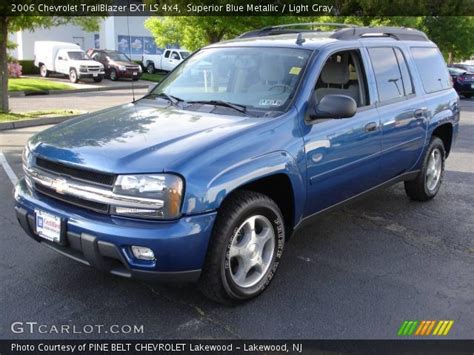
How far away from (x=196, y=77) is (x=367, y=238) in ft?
7.28

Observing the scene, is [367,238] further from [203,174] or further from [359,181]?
[203,174]

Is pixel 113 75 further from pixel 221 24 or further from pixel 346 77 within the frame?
pixel 346 77

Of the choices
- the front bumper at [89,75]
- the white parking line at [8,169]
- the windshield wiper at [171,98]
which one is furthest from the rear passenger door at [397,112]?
the front bumper at [89,75]

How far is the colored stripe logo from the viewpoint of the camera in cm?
327

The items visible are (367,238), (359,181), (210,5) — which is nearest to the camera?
(359,181)

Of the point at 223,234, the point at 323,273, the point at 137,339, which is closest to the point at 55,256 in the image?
the point at 137,339

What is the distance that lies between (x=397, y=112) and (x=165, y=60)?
27.8 metres

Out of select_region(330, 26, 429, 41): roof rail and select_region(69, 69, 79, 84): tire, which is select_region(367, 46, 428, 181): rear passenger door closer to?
select_region(330, 26, 429, 41): roof rail

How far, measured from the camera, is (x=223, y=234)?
3.21 meters

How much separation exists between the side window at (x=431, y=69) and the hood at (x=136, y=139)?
8.92 ft

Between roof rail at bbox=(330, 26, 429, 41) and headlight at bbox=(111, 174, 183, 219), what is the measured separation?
7.59 feet

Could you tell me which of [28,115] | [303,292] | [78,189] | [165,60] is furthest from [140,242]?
[165,60]

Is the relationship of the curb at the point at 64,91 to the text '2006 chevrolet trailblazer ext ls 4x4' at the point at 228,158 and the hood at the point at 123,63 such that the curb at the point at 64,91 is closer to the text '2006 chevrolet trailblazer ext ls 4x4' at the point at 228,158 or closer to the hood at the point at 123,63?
the hood at the point at 123,63

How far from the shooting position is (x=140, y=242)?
2953 millimetres
